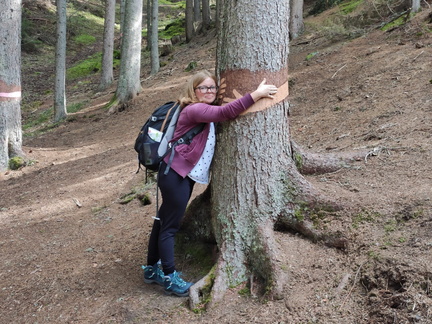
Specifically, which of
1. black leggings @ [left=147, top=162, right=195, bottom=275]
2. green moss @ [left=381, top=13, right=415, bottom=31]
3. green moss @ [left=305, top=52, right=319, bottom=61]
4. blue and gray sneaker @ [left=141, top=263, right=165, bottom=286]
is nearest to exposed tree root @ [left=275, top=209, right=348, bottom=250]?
black leggings @ [left=147, top=162, right=195, bottom=275]

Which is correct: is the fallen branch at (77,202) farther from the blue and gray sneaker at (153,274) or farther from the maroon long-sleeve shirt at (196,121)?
the maroon long-sleeve shirt at (196,121)

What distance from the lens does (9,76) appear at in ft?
30.2

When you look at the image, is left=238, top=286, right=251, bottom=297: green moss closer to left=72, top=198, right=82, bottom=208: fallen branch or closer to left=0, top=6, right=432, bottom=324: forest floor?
left=0, top=6, right=432, bottom=324: forest floor

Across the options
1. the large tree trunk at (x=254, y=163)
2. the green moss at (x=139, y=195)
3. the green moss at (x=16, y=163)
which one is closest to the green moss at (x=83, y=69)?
the green moss at (x=16, y=163)

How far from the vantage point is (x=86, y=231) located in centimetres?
600

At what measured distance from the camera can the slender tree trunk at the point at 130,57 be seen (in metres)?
13.0

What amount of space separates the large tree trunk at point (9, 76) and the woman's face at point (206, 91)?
6827 millimetres

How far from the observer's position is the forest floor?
3227 mm

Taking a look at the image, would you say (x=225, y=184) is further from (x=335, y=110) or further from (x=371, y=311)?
(x=335, y=110)

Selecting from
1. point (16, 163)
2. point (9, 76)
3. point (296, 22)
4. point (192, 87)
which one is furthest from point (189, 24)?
point (192, 87)

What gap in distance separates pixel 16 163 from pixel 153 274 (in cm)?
644

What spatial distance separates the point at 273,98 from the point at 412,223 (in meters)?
1.46

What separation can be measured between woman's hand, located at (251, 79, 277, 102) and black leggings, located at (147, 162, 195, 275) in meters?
0.91

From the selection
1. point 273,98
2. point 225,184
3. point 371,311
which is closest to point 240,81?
point 273,98
